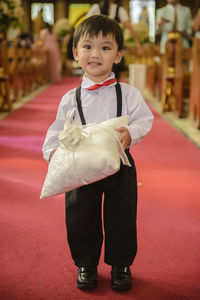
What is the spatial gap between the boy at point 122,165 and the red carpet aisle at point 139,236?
0.11 metres

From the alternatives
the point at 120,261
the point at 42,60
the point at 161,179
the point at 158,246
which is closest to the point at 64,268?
the point at 120,261

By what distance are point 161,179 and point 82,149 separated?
69.4 inches

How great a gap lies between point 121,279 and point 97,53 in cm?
84

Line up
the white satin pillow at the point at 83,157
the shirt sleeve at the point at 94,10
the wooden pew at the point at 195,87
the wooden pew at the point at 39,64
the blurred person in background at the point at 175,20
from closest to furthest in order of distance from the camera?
the white satin pillow at the point at 83,157 → the shirt sleeve at the point at 94,10 → the wooden pew at the point at 195,87 → the blurred person in background at the point at 175,20 → the wooden pew at the point at 39,64

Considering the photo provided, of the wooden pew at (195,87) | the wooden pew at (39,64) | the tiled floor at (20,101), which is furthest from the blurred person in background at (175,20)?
the wooden pew at (39,64)

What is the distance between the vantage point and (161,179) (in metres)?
2.97

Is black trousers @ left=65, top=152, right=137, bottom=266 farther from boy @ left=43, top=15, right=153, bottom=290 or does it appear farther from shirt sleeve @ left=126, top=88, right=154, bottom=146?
shirt sleeve @ left=126, top=88, right=154, bottom=146

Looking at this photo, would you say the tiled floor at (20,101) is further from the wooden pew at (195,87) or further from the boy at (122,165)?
the boy at (122,165)

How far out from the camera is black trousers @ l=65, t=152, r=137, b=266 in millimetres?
1506

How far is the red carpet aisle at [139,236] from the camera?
1592mm

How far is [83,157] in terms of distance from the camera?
1.28 m

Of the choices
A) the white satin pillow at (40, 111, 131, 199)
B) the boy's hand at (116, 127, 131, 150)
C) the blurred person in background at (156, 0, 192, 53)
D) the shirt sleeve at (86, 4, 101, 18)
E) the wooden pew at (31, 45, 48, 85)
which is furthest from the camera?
the wooden pew at (31, 45, 48, 85)

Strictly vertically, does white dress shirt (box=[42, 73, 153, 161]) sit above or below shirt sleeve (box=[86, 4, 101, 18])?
below

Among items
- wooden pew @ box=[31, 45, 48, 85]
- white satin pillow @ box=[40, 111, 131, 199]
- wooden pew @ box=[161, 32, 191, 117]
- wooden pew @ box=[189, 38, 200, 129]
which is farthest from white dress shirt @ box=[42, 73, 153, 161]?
wooden pew @ box=[31, 45, 48, 85]
